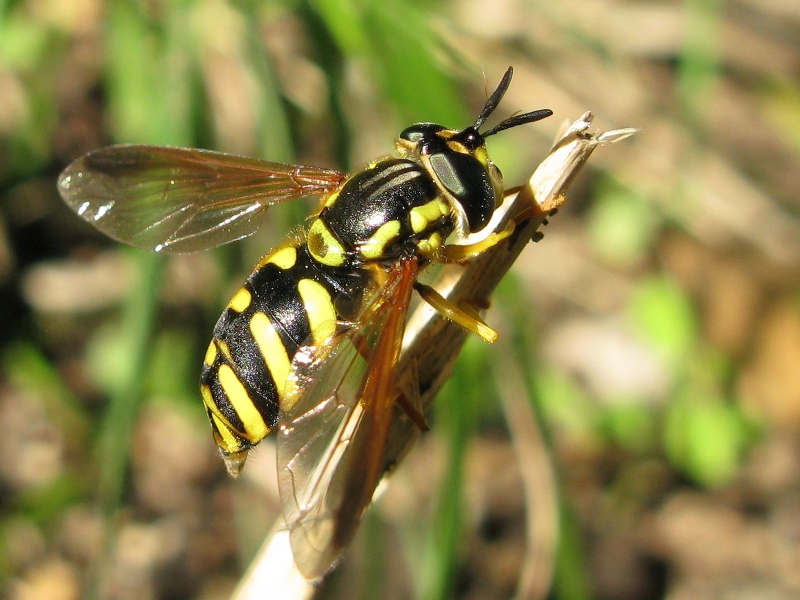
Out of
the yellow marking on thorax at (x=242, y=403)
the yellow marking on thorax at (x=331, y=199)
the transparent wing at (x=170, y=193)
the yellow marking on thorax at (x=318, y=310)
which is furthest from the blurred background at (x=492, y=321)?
the yellow marking on thorax at (x=242, y=403)

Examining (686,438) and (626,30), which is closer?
(686,438)

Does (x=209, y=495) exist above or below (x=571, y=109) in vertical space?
below

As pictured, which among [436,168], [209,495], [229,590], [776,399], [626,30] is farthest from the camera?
[626,30]

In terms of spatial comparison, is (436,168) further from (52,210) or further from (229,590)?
(52,210)

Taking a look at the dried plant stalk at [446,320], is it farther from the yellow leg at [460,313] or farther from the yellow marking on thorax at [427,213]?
the yellow marking on thorax at [427,213]

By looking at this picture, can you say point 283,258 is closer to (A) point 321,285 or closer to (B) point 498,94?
(A) point 321,285

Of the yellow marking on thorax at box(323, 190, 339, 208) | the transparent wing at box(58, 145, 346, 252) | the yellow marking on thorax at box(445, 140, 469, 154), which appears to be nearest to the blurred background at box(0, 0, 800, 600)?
the transparent wing at box(58, 145, 346, 252)

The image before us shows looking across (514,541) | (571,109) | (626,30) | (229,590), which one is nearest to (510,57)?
(571,109)
